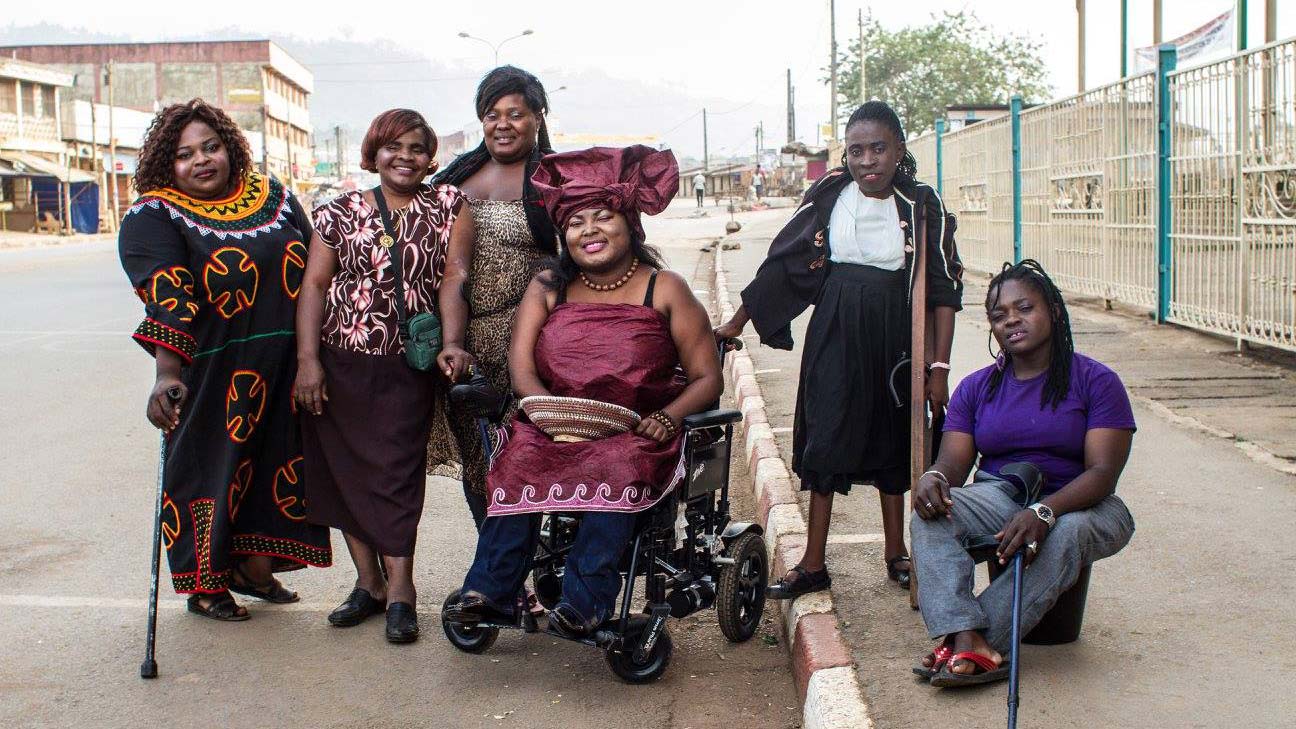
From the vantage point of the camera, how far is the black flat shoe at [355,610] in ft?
16.5

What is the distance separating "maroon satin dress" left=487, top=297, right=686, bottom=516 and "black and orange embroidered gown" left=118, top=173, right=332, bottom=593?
1.11 metres

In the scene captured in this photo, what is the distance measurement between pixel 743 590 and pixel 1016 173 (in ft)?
45.3

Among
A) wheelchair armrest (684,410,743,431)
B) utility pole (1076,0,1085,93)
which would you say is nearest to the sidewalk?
wheelchair armrest (684,410,743,431)

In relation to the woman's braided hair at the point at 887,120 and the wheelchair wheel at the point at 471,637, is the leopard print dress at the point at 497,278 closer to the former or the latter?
the wheelchair wheel at the point at 471,637

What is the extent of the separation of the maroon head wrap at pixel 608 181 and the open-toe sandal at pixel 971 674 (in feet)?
5.73

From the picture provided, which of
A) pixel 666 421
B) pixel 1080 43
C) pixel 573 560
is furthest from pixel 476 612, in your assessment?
pixel 1080 43

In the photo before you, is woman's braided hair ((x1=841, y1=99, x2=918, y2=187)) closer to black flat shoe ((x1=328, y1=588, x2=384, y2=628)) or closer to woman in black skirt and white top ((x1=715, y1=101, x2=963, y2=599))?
woman in black skirt and white top ((x1=715, y1=101, x2=963, y2=599))

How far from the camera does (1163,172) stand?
11.7 m

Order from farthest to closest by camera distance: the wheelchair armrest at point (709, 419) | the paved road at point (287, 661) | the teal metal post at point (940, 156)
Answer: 1. the teal metal post at point (940, 156)
2. the wheelchair armrest at point (709, 419)
3. the paved road at point (287, 661)

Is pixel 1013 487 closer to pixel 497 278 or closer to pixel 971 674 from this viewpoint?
pixel 971 674

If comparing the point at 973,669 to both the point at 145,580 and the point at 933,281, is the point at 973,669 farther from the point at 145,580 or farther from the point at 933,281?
the point at 145,580

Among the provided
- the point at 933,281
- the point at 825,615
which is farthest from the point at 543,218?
the point at 825,615

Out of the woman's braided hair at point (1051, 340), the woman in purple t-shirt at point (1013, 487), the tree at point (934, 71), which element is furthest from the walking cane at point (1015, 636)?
the tree at point (934, 71)

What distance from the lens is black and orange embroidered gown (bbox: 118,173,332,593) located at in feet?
15.7
